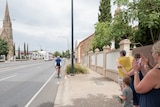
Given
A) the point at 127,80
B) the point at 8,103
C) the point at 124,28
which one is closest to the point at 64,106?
the point at 8,103

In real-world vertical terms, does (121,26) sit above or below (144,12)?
below

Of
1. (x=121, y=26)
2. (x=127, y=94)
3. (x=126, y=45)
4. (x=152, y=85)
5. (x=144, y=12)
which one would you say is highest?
(x=144, y=12)

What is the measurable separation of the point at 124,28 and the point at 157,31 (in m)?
1.38

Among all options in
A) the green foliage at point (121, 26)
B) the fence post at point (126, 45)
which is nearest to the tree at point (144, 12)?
the green foliage at point (121, 26)

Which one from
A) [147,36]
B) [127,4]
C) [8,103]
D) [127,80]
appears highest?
[127,4]

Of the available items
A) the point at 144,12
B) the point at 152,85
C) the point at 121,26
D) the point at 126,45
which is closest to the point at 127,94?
the point at 152,85

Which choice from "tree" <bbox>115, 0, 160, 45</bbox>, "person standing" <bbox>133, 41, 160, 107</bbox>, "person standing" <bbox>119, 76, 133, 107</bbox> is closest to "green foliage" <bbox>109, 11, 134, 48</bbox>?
"tree" <bbox>115, 0, 160, 45</bbox>

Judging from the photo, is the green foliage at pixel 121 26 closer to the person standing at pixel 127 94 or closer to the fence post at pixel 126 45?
the fence post at pixel 126 45

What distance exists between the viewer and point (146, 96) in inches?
111

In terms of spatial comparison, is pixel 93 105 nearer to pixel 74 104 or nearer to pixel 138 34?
pixel 74 104

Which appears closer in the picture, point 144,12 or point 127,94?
point 127,94

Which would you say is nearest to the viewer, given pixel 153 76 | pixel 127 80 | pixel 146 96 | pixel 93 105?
pixel 153 76

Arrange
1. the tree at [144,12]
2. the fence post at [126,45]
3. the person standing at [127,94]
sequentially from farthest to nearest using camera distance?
the fence post at [126,45], the tree at [144,12], the person standing at [127,94]

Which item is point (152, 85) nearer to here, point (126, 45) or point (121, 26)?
point (121, 26)
